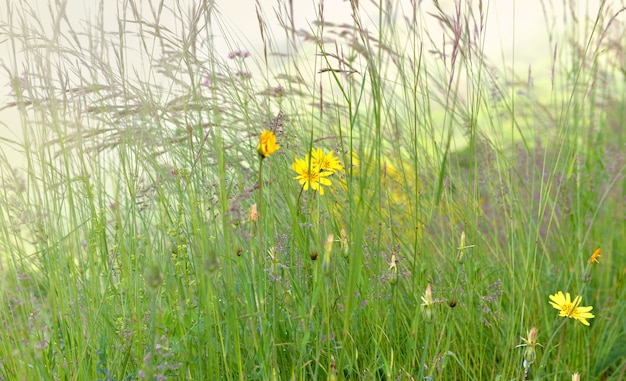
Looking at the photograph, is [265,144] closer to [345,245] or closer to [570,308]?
[345,245]

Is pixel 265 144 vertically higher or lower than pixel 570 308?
higher

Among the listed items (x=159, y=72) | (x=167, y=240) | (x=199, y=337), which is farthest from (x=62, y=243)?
(x=159, y=72)

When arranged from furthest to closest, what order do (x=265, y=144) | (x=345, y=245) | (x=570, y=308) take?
1. (x=570, y=308)
2. (x=345, y=245)
3. (x=265, y=144)

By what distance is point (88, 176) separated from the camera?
1.53 m

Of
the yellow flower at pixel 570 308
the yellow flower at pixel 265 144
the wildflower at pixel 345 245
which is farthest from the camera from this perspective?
the yellow flower at pixel 570 308

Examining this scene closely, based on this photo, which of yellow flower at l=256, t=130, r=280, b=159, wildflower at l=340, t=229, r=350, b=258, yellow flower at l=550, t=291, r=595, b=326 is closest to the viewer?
yellow flower at l=256, t=130, r=280, b=159

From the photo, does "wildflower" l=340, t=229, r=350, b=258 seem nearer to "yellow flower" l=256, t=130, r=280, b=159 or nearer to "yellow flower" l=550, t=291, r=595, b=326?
"yellow flower" l=256, t=130, r=280, b=159

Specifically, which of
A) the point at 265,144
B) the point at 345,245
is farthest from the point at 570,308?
the point at 265,144

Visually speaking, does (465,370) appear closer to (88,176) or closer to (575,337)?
(575,337)

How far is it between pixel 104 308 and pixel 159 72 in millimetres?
594

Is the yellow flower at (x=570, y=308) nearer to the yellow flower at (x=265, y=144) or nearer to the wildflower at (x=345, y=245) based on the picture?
the wildflower at (x=345, y=245)

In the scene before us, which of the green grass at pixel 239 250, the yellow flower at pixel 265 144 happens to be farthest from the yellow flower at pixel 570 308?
the yellow flower at pixel 265 144

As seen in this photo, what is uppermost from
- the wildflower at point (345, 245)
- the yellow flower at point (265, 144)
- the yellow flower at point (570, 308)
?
the yellow flower at point (265, 144)

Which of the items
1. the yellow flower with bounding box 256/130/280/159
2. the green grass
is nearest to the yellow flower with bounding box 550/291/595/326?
the green grass
